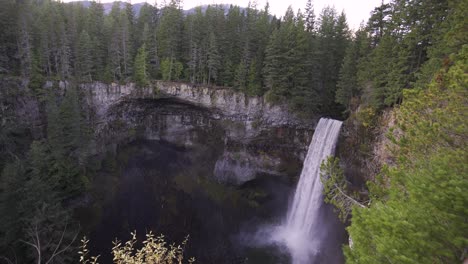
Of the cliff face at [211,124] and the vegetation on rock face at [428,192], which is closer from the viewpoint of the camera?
the vegetation on rock face at [428,192]

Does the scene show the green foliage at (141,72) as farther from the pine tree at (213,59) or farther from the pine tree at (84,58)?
the pine tree at (213,59)

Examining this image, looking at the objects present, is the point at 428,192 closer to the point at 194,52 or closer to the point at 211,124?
the point at 211,124

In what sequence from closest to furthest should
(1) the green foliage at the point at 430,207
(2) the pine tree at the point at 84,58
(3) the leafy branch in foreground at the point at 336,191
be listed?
(1) the green foliage at the point at 430,207, (3) the leafy branch in foreground at the point at 336,191, (2) the pine tree at the point at 84,58

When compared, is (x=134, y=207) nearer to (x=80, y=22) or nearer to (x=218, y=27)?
(x=218, y=27)

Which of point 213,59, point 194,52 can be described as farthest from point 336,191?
point 194,52

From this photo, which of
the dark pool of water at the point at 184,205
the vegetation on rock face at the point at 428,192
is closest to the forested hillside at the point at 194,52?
the dark pool of water at the point at 184,205

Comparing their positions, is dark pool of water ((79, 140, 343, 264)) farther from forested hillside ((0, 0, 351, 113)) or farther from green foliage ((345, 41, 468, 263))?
green foliage ((345, 41, 468, 263))

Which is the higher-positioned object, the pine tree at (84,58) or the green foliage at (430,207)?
the pine tree at (84,58)

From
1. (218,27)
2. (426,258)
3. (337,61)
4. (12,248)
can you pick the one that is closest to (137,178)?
(12,248)
